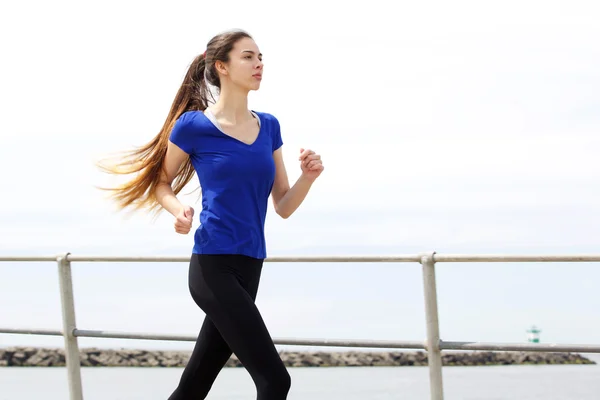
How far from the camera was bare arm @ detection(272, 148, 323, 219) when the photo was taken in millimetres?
3451

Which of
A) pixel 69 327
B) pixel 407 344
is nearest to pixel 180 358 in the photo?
pixel 69 327

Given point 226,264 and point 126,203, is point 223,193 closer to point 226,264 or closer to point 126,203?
point 226,264

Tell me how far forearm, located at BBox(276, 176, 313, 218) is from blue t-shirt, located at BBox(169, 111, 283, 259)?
107 mm

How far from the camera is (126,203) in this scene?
12.3 ft

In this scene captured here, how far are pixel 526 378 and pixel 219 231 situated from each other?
971 cm

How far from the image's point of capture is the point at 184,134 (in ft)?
11.4

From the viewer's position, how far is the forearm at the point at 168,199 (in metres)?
3.44

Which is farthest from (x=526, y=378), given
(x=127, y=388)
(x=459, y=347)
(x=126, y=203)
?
(x=126, y=203)

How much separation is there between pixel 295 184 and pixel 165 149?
Result: 52 cm

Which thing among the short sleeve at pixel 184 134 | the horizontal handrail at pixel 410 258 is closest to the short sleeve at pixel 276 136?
the short sleeve at pixel 184 134

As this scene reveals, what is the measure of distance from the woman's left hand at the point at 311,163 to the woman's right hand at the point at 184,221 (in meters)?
0.46

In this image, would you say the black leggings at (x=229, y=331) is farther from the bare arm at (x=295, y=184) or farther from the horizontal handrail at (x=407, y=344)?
the horizontal handrail at (x=407, y=344)

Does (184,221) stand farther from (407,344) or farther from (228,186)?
(407,344)

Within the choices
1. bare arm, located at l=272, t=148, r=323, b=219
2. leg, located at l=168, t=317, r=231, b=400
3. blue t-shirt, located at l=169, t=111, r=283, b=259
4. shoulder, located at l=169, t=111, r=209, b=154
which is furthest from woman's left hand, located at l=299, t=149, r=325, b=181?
leg, located at l=168, t=317, r=231, b=400
